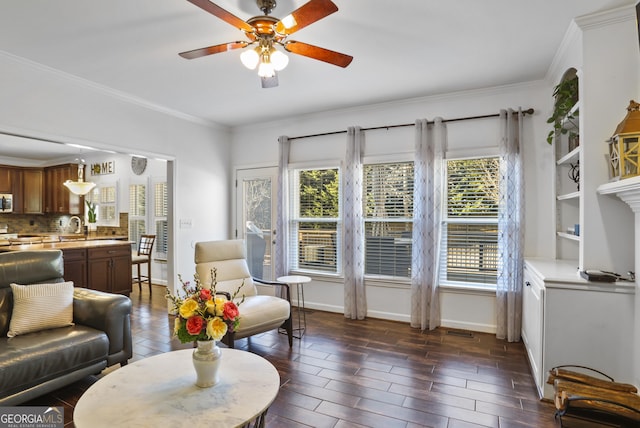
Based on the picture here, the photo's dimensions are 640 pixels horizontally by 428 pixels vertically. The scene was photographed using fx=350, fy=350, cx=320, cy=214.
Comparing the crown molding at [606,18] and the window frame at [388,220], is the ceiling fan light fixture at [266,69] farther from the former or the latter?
the window frame at [388,220]

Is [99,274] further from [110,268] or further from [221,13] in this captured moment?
[221,13]

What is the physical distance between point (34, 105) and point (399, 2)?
3357 mm

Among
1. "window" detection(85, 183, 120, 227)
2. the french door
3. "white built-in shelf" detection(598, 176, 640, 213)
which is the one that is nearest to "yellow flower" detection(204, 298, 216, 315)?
"white built-in shelf" detection(598, 176, 640, 213)

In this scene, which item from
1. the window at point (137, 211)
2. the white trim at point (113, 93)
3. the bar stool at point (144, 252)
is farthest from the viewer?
the window at point (137, 211)

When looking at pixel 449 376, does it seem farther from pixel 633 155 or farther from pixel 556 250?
pixel 633 155

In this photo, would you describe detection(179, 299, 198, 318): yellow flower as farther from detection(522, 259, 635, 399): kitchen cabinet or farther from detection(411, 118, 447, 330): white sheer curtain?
detection(411, 118, 447, 330): white sheer curtain

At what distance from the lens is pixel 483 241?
3918 millimetres

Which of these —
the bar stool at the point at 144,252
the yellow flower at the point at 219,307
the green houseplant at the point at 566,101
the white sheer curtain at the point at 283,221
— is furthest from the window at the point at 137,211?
the green houseplant at the point at 566,101

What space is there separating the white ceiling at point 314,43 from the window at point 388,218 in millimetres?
923

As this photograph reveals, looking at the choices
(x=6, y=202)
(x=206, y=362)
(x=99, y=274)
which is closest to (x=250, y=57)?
(x=206, y=362)

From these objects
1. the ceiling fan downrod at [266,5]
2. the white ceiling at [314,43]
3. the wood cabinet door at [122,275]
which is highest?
the white ceiling at [314,43]

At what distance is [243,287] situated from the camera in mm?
3705

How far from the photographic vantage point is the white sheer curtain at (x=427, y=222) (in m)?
3.97

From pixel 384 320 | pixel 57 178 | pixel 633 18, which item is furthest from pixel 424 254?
pixel 57 178
